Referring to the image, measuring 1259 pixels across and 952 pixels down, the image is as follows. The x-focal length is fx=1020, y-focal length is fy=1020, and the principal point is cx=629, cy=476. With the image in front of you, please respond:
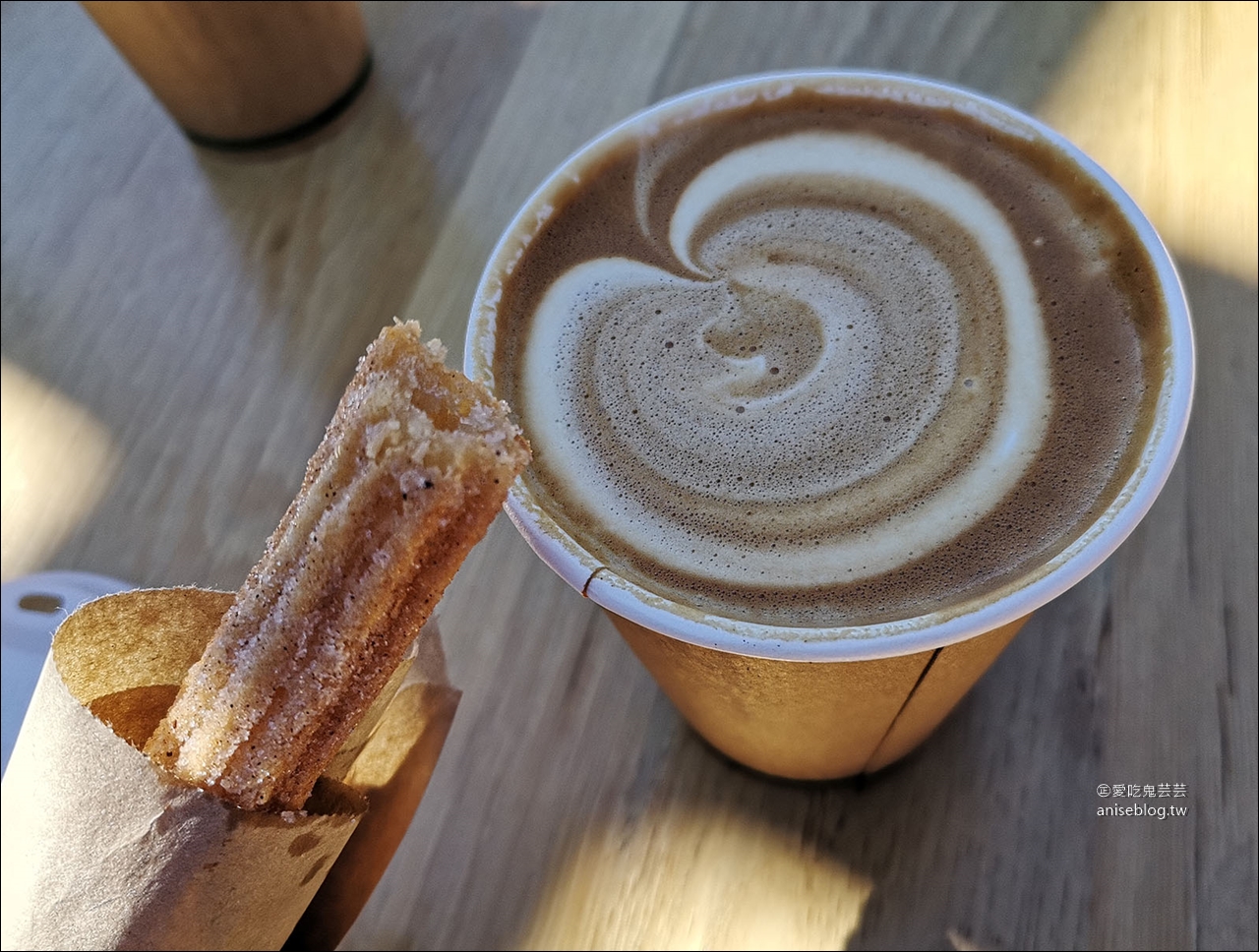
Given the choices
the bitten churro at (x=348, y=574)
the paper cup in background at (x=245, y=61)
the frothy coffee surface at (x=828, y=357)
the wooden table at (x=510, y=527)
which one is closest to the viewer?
the bitten churro at (x=348, y=574)

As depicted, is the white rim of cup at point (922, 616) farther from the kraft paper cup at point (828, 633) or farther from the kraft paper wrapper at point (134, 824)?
the kraft paper wrapper at point (134, 824)

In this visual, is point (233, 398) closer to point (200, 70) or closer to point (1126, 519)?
point (200, 70)

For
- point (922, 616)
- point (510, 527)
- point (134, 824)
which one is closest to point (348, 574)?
point (134, 824)

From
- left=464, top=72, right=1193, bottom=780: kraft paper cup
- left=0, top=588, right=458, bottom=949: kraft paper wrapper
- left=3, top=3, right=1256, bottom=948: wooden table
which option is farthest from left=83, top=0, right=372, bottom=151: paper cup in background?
left=0, top=588, right=458, bottom=949: kraft paper wrapper

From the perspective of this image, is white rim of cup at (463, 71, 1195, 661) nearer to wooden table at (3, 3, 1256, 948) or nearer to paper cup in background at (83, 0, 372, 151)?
wooden table at (3, 3, 1256, 948)

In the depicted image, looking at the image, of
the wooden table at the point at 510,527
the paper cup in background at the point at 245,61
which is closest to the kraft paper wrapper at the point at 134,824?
the wooden table at the point at 510,527
